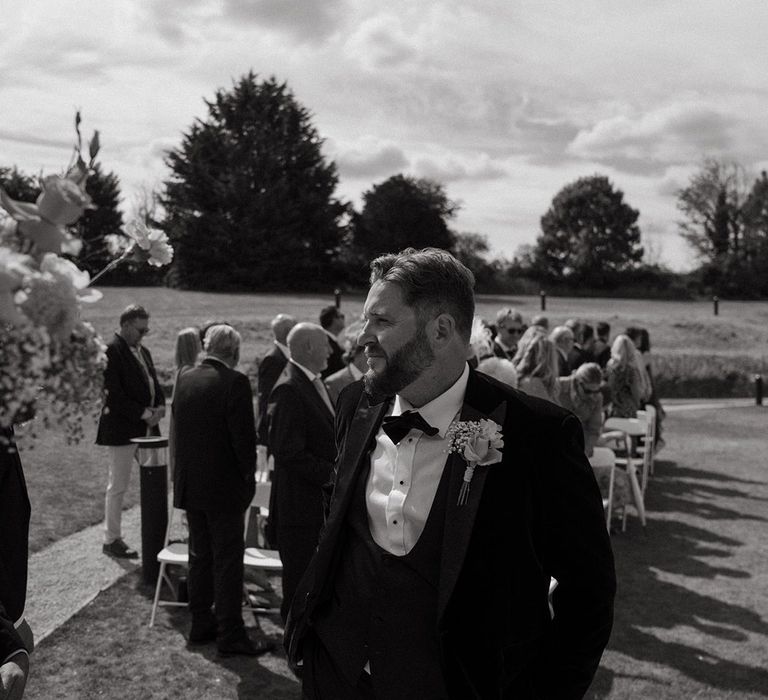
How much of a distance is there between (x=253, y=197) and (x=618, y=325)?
2535 centimetres

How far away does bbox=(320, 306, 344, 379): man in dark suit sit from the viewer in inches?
389

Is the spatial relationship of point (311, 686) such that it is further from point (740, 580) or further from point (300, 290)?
point (300, 290)

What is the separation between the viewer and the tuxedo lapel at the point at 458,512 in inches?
104

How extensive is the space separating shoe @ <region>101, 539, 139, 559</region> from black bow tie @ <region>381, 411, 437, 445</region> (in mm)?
5860

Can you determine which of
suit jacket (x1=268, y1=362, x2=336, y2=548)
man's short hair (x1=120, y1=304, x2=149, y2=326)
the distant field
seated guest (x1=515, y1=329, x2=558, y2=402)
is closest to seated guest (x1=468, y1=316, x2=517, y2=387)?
seated guest (x1=515, y1=329, x2=558, y2=402)

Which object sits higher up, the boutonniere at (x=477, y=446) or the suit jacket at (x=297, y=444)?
the boutonniere at (x=477, y=446)

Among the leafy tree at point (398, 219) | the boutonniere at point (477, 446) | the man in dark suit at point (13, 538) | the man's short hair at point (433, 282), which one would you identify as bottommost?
the man in dark suit at point (13, 538)

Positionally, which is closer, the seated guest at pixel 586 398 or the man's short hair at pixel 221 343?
the man's short hair at pixel 221 343

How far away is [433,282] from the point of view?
3.02 metres

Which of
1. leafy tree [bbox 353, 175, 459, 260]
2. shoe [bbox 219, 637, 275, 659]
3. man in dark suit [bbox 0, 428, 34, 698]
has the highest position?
leafy tree [bbox 353, 175, 459, 260]

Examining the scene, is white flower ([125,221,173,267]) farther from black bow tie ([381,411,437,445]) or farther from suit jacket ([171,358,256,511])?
suit jacket ([171,358,256,511])

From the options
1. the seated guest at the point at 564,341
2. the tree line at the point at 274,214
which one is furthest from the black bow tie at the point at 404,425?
the tree line at the point at 274,214

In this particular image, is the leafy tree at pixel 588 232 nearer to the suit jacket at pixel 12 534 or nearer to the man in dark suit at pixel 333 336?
the man in dark suit at pixel 333 336

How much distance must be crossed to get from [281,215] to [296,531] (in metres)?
45.0
